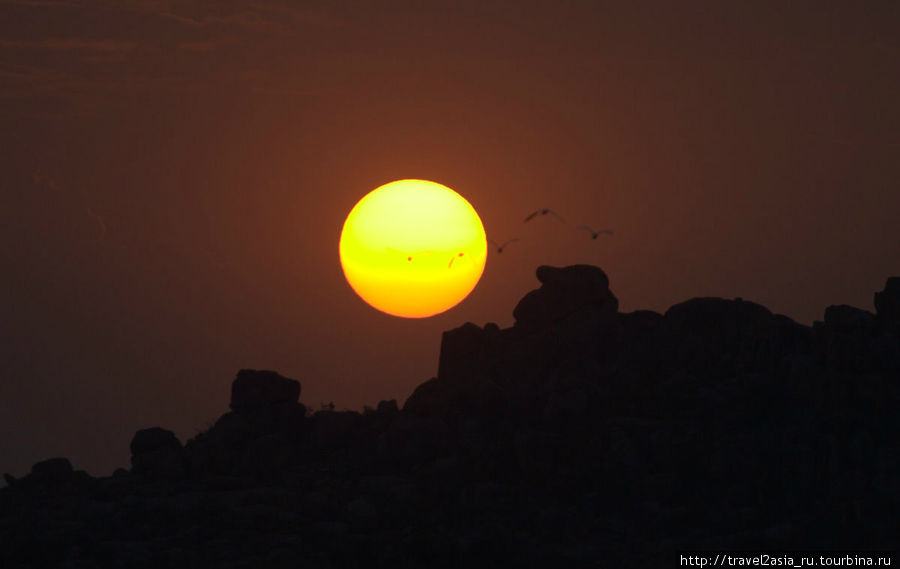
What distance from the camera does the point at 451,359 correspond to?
128 metres

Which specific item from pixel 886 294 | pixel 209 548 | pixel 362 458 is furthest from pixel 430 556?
pixel 886 294

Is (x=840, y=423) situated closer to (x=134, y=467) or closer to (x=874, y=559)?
(x=874, y=559)

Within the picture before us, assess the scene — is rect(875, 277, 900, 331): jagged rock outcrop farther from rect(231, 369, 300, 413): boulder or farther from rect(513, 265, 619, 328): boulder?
rect(231, 369, 300, 413): boulder

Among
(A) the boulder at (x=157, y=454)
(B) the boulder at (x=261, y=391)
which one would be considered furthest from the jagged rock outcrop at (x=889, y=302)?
(A) the boulder at (x=157, y=454)

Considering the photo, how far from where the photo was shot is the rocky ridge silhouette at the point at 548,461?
338 ft

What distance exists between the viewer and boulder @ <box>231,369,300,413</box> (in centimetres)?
12569

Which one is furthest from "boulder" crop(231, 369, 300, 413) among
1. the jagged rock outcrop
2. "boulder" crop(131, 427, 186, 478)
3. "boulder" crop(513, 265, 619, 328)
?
the jagged rock outcrop

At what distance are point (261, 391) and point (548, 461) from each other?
23.7 meters

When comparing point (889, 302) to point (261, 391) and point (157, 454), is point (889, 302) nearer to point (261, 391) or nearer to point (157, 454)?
point (261, 391)

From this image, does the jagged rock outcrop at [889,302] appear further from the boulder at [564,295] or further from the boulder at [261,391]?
the boulder at [261,391]

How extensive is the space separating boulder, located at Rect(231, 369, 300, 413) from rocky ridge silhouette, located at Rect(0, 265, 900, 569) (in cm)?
15

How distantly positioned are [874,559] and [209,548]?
38.4 m

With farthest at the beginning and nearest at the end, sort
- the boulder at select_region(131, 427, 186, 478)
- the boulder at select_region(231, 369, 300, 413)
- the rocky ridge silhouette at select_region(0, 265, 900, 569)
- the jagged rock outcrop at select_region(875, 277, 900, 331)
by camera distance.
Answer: the boulder at select_region(231, 369, 300, 413) → the boulder at select_region(131, 427, 186, 478) → the jagged rock outcrop at select_region(875, 277, 900, 331) → the rocky ridge silhouette at select_region(0, 265, 900, 569)

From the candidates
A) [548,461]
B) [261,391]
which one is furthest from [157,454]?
[548,461]
